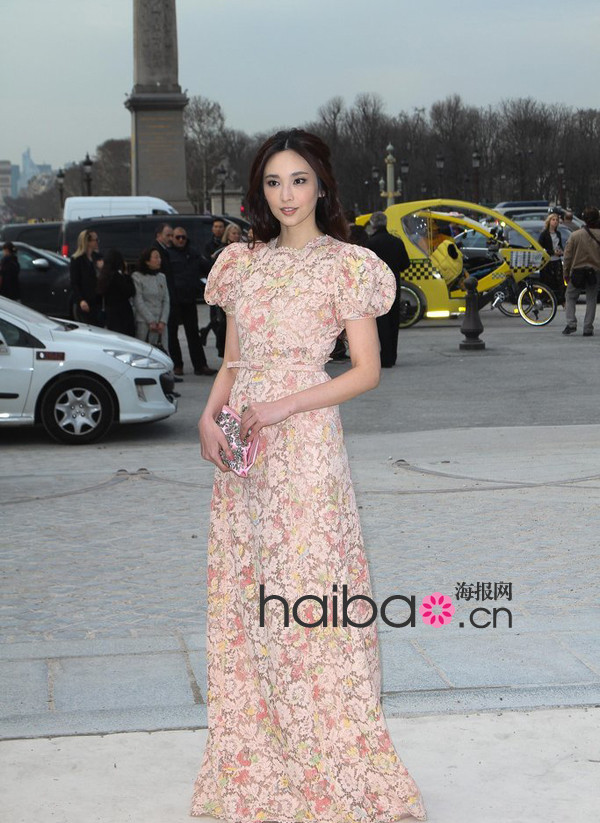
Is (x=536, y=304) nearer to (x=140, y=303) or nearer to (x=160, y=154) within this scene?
(x=140, y=303)

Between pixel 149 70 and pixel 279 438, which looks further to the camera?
pixel 149 70

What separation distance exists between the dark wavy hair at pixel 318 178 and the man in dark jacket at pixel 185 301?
482 inches

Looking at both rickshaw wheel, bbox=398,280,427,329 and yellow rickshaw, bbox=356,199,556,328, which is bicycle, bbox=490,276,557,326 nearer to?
yellow rickshaw, bbox=356,199,556,328

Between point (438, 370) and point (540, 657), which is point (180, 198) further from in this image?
point (540, 657)

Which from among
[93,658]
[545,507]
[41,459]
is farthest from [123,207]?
→ [93,658]

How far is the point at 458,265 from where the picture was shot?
22094 mm

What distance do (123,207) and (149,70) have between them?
11.3 metres

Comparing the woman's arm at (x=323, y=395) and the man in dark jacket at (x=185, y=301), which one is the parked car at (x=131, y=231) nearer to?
the man in dark jacket at (x=185, y=301)

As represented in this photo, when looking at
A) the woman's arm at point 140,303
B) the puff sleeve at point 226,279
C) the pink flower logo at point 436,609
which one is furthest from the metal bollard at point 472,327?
the puff sleeve at point 226,279

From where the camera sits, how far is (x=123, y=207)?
Result: 32188 millimetres

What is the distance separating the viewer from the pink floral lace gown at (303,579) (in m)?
3.53

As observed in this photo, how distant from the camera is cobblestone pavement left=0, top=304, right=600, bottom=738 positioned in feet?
15.5

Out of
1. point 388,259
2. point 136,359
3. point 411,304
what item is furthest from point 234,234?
point 411,304

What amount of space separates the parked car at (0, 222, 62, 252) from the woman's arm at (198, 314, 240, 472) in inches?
1184
